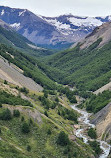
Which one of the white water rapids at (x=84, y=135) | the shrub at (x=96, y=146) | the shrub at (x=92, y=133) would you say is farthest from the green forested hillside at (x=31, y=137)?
the shrub at (x=92, y=133)

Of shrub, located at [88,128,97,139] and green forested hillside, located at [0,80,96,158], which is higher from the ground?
shrub, located at [88,128,97,139]

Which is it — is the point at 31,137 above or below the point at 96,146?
below

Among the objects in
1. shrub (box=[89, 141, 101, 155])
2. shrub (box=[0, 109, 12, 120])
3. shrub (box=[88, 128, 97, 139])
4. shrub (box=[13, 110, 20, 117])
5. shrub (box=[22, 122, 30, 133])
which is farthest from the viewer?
shrub (box=[88, 128, 97, 139])

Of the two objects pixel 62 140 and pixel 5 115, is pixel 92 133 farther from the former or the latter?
pixel 5 115

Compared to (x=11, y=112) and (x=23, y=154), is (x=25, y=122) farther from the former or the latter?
(x=23, y=154)

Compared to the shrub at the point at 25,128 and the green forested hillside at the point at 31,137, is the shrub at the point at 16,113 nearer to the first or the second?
the green forested hillside at the point at 31,137

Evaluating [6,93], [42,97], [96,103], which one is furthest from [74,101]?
[6,93]

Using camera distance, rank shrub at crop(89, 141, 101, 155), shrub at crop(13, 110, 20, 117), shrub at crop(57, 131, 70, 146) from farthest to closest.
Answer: shrub at crop(13, 110, 20, 117)
shrub at crop(89, 141, 101, 155)
shrub at crop(57, 131, 70, 146)

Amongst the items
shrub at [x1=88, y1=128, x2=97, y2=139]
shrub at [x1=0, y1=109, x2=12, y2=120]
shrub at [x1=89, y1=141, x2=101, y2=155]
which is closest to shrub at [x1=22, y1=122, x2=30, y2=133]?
shrub at [x1=0, y1=109, x2=12, y2=120]

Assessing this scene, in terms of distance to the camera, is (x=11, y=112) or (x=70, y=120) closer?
(x=11, y=112)

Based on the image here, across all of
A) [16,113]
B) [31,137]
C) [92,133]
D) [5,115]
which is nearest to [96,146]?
[92,133]

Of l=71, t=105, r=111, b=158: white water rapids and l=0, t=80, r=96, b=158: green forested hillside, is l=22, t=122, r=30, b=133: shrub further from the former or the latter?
l=71, t=105, r=111, b=158: white water rapids
